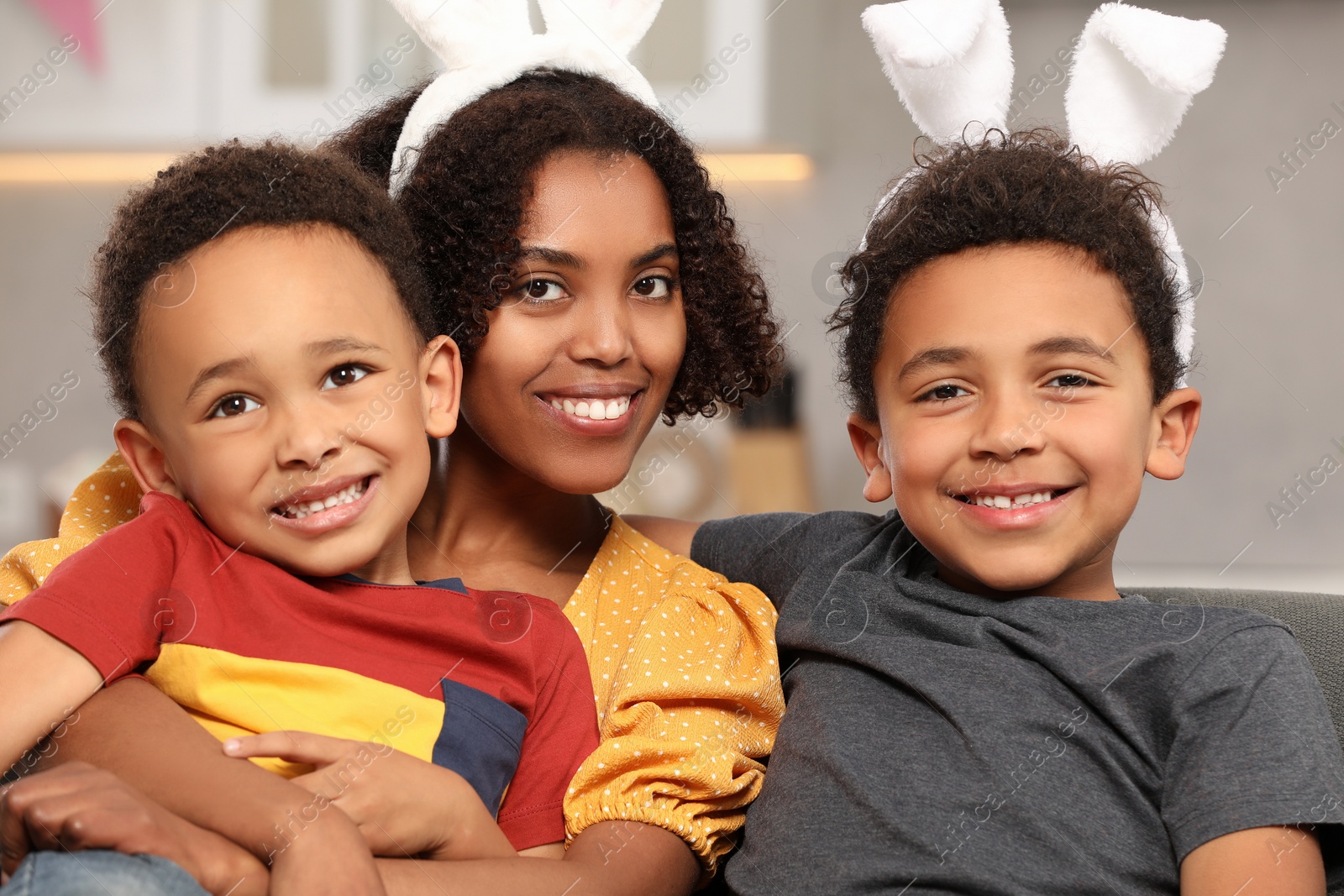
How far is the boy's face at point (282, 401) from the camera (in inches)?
41.2

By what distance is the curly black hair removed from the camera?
1309 mm

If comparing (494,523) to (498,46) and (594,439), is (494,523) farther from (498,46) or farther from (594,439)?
(498,46)

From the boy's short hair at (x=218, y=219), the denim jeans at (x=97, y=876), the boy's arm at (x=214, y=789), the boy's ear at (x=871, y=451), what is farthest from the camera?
the boy's ear at (x=871, y=451)

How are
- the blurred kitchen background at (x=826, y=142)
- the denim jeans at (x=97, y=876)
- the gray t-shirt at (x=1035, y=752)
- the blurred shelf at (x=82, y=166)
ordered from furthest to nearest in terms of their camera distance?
1. the blurred shelf at (x=82, y=166)
2. the blurred kitchen background at (x=826, y=142)
3. the gray t-shirt at (x=1035, y=752)
4. the denim jeans at (x=97, y=876)

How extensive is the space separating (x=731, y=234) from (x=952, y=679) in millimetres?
685

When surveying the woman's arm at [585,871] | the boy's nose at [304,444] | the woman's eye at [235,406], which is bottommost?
the woman's arm at [585,871]

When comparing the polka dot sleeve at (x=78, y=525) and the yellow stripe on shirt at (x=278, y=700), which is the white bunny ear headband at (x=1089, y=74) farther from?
the polka dot sleeve at (x=78, y=525)

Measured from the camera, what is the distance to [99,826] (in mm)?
773

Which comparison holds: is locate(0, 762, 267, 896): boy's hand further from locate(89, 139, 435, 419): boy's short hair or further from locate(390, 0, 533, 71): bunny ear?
locate(390, 0, 533, 71): bunny ear

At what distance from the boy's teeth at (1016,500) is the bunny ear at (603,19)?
716 mm

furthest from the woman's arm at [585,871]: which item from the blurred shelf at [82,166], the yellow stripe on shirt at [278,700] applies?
the blurred shelf at [82,166]

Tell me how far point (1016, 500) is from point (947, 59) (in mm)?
530

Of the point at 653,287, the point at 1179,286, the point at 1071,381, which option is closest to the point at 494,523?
the point at 653,287

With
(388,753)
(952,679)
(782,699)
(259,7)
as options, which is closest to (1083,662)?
(952,679)
